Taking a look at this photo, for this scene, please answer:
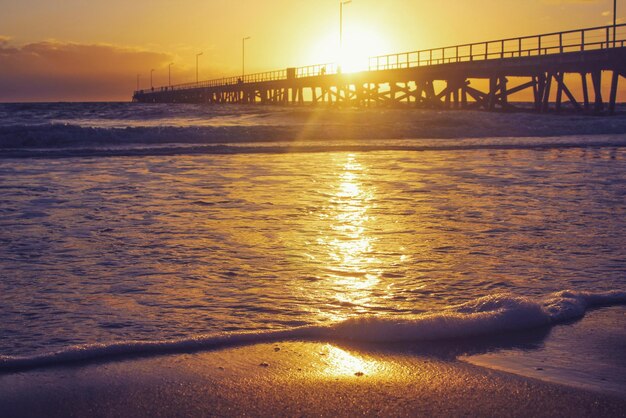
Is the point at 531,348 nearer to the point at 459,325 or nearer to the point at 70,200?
the point at 459,325

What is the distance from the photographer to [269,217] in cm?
621

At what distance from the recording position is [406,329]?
3105mm

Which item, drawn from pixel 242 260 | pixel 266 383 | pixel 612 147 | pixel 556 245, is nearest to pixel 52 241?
pixel 242 260

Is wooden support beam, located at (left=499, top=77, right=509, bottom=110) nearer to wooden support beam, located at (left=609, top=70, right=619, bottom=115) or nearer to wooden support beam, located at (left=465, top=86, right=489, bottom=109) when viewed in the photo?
wooden support beam, located at (left=465, top=86, right=489, bottom=109)

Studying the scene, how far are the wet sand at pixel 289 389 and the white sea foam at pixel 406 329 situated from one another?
89 millimetres

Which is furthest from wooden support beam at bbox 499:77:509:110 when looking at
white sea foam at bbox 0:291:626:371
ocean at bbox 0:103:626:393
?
white sea foam at bbox 0:291:626:371

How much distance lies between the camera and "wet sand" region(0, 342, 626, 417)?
2.33m

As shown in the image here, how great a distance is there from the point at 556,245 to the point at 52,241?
3.35 metres

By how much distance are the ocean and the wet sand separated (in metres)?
0.19

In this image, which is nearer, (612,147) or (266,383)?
(266,383)

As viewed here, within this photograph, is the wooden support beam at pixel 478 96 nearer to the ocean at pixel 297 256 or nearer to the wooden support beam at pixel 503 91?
the wooden support beam at pixel 503 91

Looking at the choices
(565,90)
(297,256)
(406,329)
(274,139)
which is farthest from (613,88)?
(406,329)

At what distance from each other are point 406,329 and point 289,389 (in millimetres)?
767

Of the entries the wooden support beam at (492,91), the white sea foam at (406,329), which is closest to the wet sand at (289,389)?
the white sea foam at (406,329)
